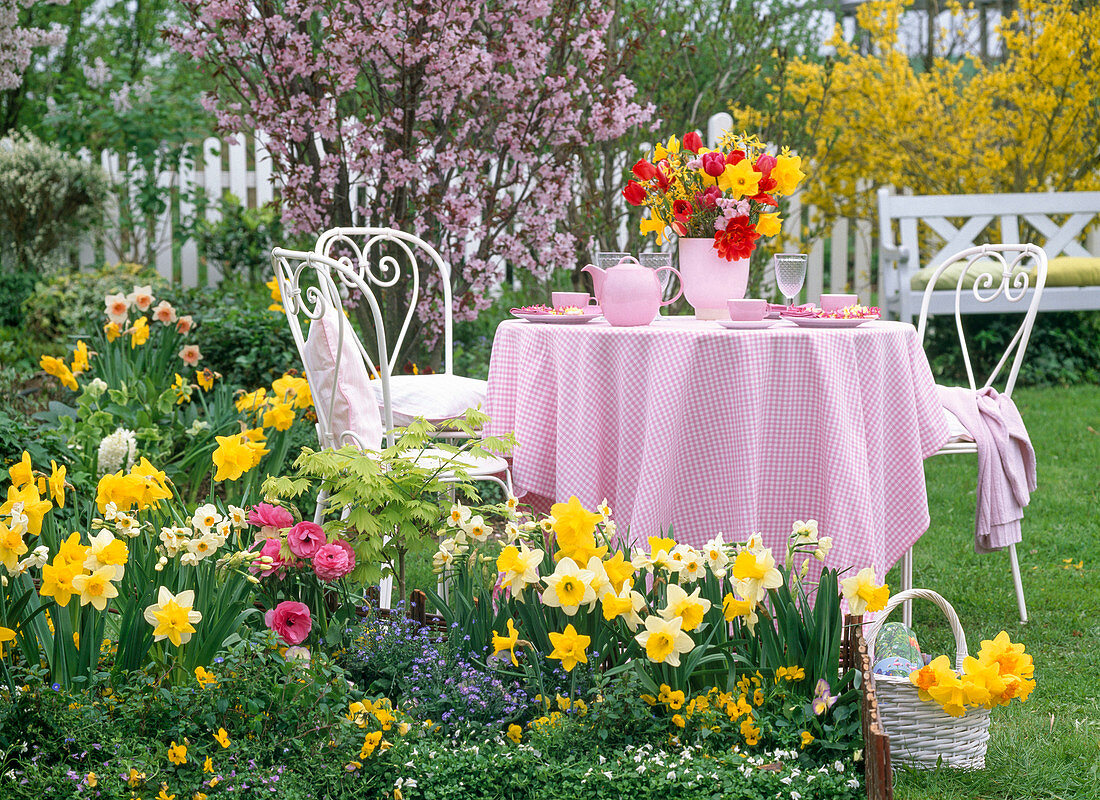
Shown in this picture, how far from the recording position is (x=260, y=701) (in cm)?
174

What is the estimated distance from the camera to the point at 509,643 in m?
1.84

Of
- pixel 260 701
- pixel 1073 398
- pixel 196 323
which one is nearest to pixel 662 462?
pixel 260 701

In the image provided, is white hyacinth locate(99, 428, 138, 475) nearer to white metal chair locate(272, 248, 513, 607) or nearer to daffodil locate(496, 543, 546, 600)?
white metal chair locate(272, 248, 513, 607)

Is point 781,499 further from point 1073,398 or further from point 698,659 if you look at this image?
point 1073,398

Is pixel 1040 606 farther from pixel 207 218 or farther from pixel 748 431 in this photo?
pixel 207 218

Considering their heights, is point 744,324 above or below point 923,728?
above

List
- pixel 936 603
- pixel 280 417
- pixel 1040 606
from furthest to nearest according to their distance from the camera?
pixel 280 417, pixel 1040 606, pixel 936 603

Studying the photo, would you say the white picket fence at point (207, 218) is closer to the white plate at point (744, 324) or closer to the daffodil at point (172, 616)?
the white plate at point (744, 324)

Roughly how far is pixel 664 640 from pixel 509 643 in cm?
28

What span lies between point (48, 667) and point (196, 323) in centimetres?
328

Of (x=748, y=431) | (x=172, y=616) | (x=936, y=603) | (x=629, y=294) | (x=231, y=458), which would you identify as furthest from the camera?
(x=629, y=294)

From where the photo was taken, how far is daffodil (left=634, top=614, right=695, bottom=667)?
1731 mm

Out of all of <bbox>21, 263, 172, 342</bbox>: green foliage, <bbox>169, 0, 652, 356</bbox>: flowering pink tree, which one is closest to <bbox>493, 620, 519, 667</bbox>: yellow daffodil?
<bbox>169, 0, 652, 356</bbox>: flowering pink tree

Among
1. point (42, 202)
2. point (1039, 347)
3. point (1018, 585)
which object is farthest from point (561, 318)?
point (42, 202)
